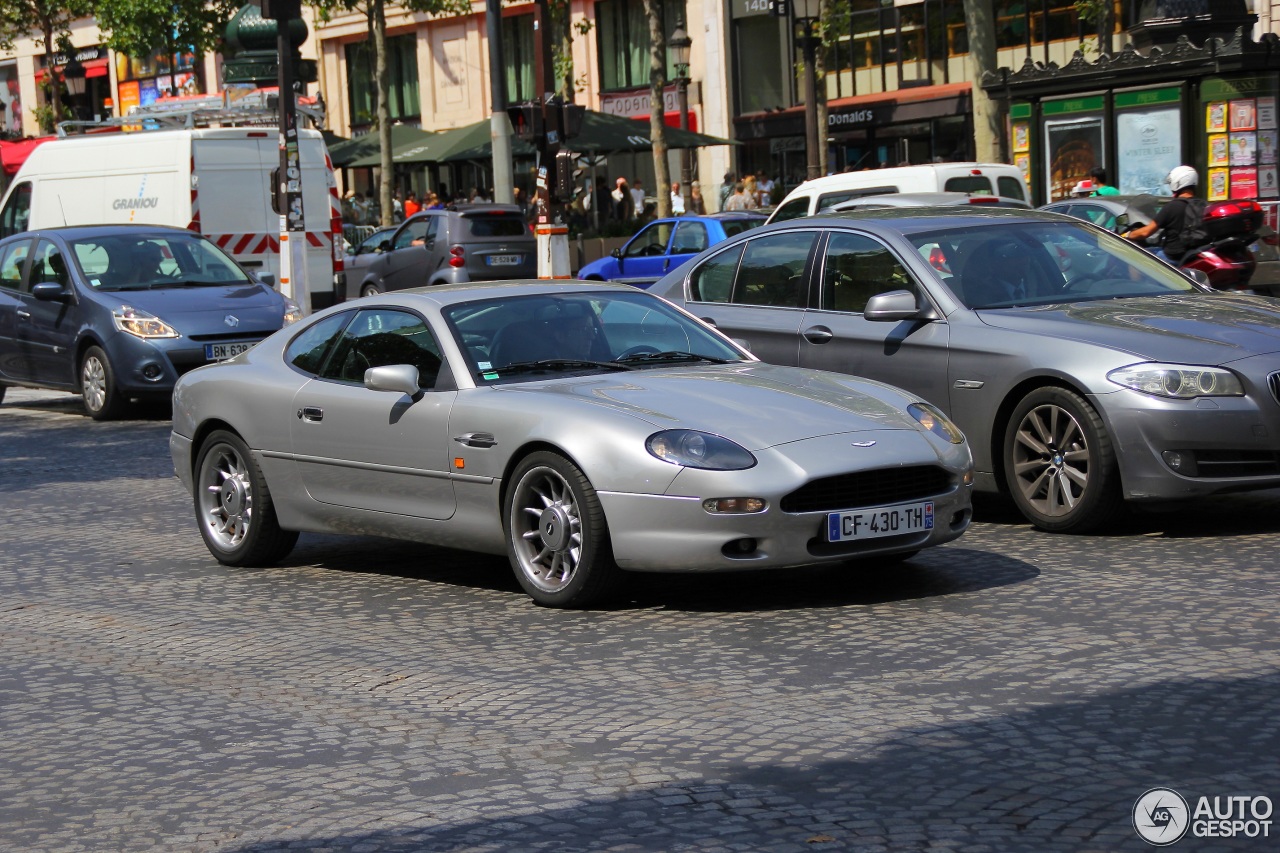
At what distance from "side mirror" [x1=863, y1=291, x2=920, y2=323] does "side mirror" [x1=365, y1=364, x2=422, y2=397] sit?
7.82 feet

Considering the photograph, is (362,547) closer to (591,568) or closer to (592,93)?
(591,568)

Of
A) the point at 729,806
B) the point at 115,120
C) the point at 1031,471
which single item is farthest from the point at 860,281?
the point at 115,120

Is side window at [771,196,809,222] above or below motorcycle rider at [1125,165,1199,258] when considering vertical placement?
above

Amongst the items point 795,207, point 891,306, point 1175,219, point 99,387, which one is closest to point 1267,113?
point 795,207

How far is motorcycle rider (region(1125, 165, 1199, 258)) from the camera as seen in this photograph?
16281mm

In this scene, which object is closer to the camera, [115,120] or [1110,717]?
[1110,717]

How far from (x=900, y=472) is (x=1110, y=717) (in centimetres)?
198

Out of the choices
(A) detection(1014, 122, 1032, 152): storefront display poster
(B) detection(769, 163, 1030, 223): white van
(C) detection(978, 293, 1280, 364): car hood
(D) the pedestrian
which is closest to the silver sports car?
(C) detection(978, 293, 1280, 364): car hood

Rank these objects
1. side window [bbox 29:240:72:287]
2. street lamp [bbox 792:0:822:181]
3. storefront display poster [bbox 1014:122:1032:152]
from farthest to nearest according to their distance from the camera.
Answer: storefront display poster [bbox 1014:122:1032:152] < street lamp [bbox 792:0:822:181] < side window [bbox 29:240:72:287]

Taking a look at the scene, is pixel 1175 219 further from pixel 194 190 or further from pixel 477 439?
pixel 194 190

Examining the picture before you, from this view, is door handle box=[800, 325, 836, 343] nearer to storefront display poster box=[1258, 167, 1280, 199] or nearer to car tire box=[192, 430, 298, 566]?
car tire box=[192, 430, 298, 566]

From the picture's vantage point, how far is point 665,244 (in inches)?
1041

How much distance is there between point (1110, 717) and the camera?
17.0 feet

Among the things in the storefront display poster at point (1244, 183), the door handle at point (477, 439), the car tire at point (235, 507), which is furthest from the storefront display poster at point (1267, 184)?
the door handle at point (477, 439)
